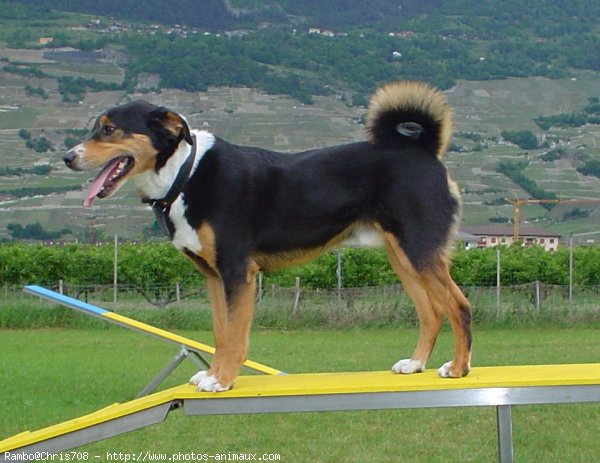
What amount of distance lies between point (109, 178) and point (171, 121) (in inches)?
18.4

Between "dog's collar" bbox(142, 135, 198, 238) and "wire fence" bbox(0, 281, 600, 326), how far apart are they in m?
16.6

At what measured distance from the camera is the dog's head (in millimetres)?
5512

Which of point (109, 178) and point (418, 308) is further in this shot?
point (418, 308)

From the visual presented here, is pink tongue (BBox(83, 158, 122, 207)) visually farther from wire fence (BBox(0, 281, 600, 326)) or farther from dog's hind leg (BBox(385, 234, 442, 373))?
wire fence (BBox(0, 281, 600, 326))

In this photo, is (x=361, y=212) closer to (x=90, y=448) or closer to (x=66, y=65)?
(x=90, y=448)

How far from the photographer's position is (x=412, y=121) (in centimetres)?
600

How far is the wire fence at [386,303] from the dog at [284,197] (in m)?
16.3

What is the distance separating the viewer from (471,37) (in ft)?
319

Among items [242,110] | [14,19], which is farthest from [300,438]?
[14,19]

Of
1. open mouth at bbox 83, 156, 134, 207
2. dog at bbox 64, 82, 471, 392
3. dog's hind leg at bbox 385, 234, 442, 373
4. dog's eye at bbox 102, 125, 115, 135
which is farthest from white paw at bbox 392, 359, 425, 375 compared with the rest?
dog's eye at bbox 102, 125, 115, 135

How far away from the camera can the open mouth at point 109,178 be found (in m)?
5.56

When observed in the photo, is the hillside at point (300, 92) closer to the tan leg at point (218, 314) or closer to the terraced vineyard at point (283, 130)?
the terraced vineyard at point (283, 130)

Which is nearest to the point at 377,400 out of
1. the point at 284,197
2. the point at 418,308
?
the point at 418,308

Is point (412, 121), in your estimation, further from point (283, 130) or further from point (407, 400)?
point (283, 130)
